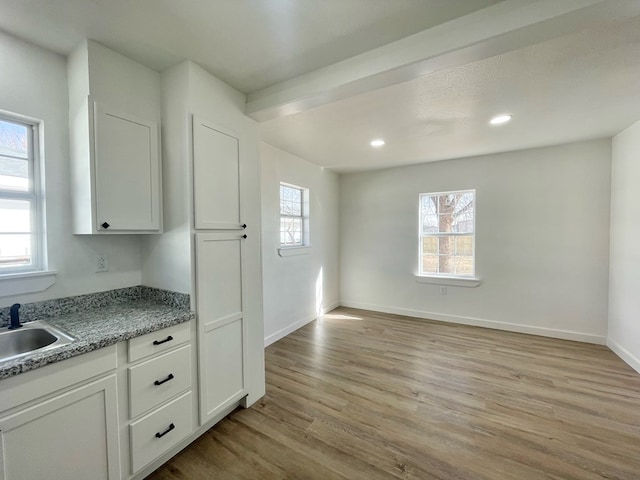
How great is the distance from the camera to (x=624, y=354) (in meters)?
2.94

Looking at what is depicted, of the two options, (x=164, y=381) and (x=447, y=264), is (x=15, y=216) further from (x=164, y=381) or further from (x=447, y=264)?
(x=447, y=264)

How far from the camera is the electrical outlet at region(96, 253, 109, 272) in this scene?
1862mm

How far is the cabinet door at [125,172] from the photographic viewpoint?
5.30 feet

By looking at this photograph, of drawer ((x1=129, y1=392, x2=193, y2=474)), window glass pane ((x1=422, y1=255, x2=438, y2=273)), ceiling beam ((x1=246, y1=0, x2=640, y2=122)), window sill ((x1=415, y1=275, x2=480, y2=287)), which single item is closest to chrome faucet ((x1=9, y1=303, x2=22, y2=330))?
drawer ((x1=129, y1=392, x2=193, y2=474))

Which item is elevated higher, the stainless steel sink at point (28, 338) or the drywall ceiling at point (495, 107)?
the drywall ceiling at point (495, 107)

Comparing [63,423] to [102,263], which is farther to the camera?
[102,263]

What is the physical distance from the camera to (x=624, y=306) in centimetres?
297

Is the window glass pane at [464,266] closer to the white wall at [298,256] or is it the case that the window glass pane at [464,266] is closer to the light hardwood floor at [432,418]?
the light hardwood floor at [432,418]

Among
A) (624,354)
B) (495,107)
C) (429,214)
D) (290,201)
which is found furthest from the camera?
(429,214)

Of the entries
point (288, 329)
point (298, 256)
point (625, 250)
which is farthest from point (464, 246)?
point (288, 329)

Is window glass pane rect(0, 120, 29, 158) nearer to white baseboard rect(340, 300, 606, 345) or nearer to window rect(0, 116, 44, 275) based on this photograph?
window rect(0, 116, 44, 275)

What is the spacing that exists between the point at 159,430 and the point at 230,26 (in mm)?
2328

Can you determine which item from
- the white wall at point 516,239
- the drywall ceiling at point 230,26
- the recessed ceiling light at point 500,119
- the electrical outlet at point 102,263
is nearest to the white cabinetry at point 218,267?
the drywall ceiling at point 230,26

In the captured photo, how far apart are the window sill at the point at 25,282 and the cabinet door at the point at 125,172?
0.44 m
